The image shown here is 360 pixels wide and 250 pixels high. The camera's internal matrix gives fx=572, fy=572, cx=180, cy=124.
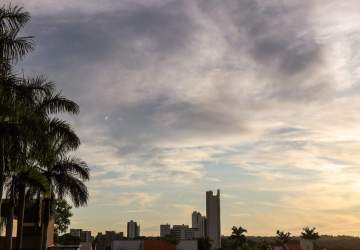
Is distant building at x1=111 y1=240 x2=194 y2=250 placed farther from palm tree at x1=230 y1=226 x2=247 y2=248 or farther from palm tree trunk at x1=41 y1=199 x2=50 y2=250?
palm tree trunk at x1=41 y1=199 x2=50 y2=250

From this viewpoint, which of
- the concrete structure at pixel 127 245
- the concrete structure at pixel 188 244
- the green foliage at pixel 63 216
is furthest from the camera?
the concrete structure at pixel 188 244

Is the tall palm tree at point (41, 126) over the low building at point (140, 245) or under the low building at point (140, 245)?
over

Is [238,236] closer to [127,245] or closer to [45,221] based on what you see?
[127,245]

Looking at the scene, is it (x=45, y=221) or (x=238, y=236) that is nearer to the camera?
(x=45, y=221)

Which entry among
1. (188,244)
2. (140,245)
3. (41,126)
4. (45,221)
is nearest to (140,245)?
(140,245)

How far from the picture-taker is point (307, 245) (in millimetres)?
109875

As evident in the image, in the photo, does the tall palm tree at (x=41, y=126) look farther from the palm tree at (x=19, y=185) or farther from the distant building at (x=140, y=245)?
the distant building at (x=140, y=245)

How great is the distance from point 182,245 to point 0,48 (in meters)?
117

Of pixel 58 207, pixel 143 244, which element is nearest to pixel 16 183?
pixel 58 207

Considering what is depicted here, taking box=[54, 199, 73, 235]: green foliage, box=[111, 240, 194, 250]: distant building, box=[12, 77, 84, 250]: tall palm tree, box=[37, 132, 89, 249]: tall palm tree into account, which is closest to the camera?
box=[12, 77, 84, 250]: tall palm tree

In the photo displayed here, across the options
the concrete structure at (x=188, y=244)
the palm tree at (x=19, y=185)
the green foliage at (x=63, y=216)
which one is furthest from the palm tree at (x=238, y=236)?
the palm tree at (x=19, y=185)

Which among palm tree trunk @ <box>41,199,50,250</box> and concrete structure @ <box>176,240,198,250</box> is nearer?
palm tree trunk @ <box>41,199,50,250</box>

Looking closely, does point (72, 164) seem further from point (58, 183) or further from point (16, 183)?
point (16, 183)

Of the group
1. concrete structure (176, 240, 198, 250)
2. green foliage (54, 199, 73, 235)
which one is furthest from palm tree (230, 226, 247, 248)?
green foliage (54, 199, 73, 235)
